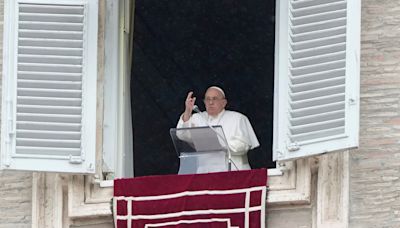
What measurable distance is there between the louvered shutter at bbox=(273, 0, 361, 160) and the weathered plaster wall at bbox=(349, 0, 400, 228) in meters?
0.30

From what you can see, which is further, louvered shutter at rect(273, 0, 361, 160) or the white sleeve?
the white sleeve

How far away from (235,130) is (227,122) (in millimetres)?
155

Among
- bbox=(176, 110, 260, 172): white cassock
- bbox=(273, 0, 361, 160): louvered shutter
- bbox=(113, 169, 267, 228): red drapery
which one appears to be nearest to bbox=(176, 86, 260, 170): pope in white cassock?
bbox=(176, 110, 260, 172): white cassock

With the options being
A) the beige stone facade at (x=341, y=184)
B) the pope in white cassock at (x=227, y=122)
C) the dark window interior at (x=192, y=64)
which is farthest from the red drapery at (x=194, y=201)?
the dark window interior at (x=192, y=64)

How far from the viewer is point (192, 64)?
20578 millimetres

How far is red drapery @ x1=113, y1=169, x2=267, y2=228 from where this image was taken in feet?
58.3

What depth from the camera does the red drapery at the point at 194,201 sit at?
1778 cm

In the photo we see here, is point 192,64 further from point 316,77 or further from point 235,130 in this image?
point 316,77

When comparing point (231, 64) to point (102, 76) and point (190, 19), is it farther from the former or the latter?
point (102, 76)

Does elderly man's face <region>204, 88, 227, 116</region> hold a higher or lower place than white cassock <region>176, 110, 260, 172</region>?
higher

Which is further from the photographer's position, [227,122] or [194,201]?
[227,122]

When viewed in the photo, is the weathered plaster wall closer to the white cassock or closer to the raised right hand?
the white cassock

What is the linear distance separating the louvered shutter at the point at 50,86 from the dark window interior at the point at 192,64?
5.52 feet

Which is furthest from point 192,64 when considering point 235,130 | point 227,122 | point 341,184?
point 341,184
